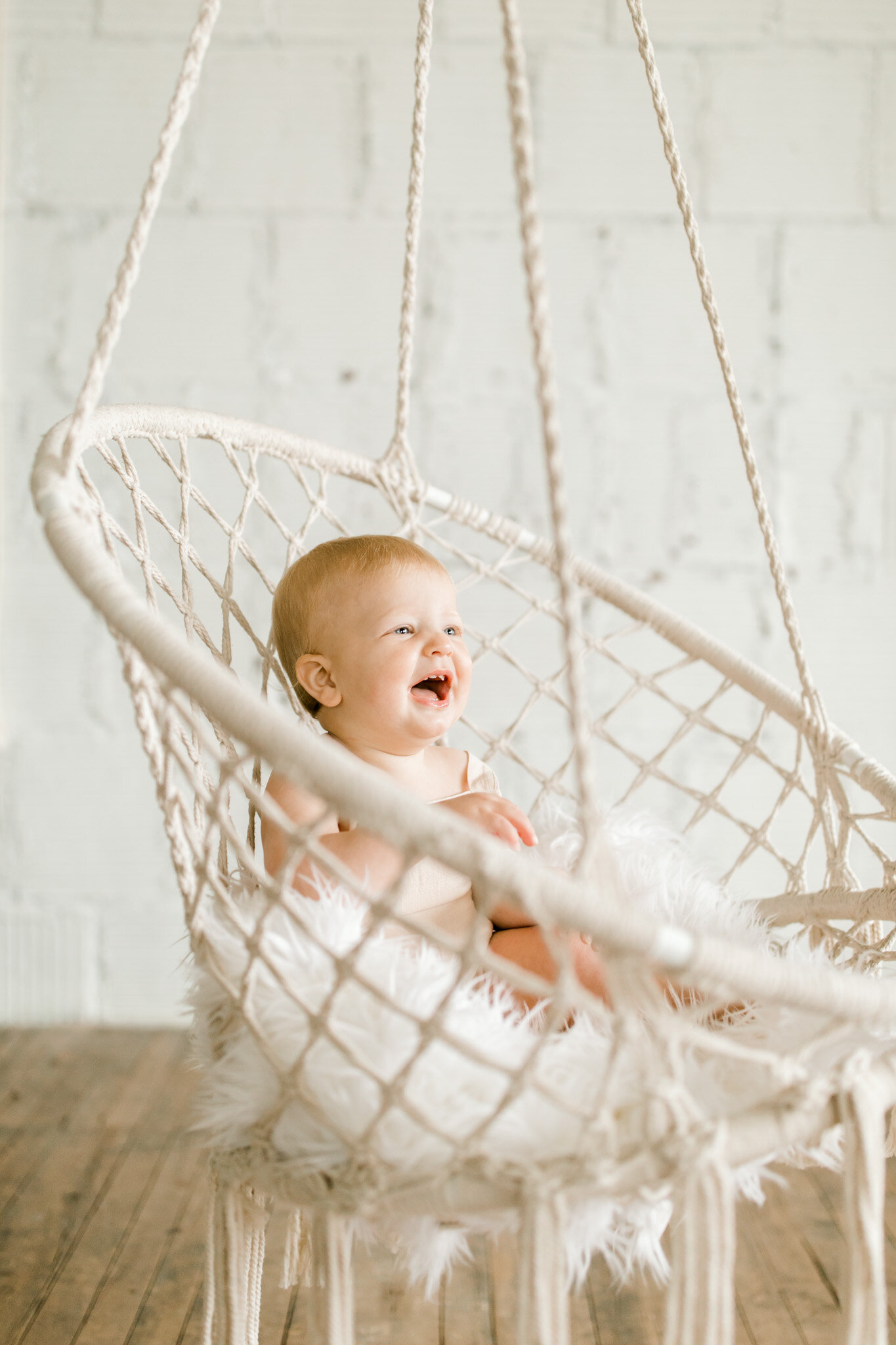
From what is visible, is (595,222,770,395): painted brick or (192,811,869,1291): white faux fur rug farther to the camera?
(595,222,770,395): painted brick

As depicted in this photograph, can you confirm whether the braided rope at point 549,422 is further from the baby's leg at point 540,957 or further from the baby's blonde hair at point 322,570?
the baby's blonde hair at point 322,570

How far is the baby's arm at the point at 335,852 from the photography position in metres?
0.91

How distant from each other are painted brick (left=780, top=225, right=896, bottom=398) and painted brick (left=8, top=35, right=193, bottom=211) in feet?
3.06

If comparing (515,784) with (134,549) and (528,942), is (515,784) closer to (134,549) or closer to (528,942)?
(528,942)

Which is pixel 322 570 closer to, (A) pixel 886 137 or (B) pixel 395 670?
(B) pixel 395 670

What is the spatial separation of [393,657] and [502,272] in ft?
3.12

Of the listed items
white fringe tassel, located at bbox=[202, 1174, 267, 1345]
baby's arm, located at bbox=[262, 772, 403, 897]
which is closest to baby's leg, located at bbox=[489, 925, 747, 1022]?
baby's arm, located at bbox=[262, 772, 403, 897]

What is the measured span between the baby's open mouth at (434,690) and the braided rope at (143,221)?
15.0 inches

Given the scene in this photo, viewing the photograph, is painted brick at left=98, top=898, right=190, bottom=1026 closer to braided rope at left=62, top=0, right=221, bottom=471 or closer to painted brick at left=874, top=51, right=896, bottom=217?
braided rope at left=62, top=0, right=221, bottom=471

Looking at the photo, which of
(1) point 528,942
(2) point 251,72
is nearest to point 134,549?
(1) point 528,942

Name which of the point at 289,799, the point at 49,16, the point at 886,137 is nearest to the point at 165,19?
the point at 49,16

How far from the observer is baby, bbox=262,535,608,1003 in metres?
1.02

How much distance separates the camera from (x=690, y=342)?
5.93 ft

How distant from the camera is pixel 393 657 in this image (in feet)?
3.48
